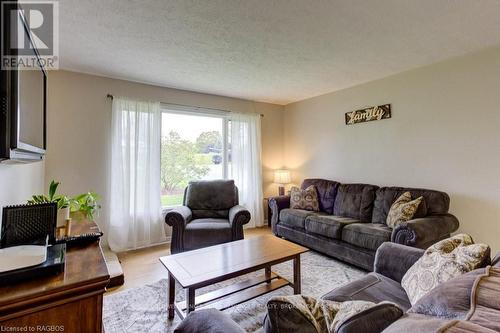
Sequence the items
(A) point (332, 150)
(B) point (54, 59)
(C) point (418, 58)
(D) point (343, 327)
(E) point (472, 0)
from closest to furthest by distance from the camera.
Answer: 1. (D) point (343, 327)
2. (E) point (472, 0)
3. (B) point (54, 59)
4. (C) point (418, 58)
5. (A) point (332, 150)

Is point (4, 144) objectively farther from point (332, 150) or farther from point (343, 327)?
point (332, 150)

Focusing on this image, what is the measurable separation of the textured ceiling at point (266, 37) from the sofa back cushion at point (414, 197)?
5.09ft

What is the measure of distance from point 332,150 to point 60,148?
3.97m

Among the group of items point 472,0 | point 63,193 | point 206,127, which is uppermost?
point 472,0

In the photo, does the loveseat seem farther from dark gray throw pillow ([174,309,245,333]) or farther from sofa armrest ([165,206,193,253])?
dark gray throw pillow ([174,309,245,333])

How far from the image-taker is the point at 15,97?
0.97 meters

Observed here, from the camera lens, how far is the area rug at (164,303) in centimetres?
181

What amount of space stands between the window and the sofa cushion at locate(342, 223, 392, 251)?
229cm

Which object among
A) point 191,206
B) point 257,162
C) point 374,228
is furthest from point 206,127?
point 374,228

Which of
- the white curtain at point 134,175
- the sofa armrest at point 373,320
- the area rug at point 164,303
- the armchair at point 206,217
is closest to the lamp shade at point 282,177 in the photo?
the armchair at point 206,217

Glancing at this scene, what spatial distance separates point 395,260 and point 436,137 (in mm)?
2037

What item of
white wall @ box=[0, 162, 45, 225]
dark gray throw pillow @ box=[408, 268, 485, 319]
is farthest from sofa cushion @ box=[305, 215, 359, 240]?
white wall @ box=[0, 162, 45, 225]

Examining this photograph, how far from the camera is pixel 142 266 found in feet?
9.39

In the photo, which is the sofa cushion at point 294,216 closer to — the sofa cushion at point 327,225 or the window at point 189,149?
the sofa cushion at point 327,225
